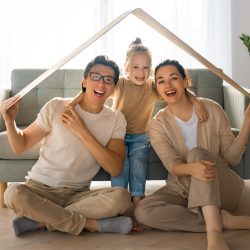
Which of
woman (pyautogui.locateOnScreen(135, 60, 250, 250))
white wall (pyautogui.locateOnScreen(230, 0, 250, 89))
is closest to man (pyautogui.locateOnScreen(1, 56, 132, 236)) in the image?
woman (pyautogui.locateOnScreen(135, 60, 250, 250))

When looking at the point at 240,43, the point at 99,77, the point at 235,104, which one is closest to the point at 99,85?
the point at 99,77

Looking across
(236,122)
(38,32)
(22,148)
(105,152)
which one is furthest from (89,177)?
(38,32)

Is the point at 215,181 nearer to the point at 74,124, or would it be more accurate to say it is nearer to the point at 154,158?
the point at 154,158

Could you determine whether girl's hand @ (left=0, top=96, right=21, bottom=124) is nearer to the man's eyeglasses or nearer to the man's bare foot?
the man's eyeglasses

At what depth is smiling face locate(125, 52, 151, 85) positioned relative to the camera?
8.41 feet

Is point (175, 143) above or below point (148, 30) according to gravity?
below

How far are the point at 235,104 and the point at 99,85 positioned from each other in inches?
38.7

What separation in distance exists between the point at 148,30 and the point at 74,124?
2087 millimetres

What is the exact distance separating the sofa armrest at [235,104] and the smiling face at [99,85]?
0.83 m

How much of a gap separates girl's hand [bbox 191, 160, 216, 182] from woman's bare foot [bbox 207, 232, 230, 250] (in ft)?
0.73

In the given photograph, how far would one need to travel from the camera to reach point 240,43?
4.29 metres

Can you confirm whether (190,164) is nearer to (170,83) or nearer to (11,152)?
(170,83)

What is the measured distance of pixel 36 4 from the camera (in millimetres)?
3979

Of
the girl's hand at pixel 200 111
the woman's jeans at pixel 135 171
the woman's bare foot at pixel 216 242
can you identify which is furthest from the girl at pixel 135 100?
the woman's bare foot at pixel 216 242
